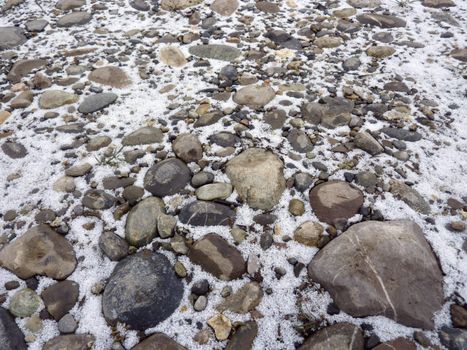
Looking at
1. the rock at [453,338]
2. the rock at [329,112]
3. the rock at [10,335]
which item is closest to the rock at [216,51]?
the rock at [329,112]

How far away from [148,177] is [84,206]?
2.06 feet

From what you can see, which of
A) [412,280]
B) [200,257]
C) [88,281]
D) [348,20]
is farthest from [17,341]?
[348,20]

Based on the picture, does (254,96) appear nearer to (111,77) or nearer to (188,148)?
(188,148)

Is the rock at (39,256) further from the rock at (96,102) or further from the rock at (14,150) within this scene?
the rock at (96,102)

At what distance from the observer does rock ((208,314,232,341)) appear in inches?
97.0

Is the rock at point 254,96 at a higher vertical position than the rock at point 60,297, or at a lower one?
higher

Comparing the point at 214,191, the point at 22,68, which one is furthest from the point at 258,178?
the point at 22,68

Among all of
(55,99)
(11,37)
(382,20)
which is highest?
(382,20)

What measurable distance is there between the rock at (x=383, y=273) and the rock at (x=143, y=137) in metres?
2.09

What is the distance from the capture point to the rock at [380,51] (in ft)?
16.2

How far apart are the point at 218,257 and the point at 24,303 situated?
1.47 meters

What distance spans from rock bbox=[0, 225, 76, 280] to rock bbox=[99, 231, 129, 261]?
254 mm

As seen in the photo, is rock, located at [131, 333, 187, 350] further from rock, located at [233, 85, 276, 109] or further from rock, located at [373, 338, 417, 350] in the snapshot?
rock, located at [233, 85, 276, 109]

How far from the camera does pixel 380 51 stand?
4949 millimetres
